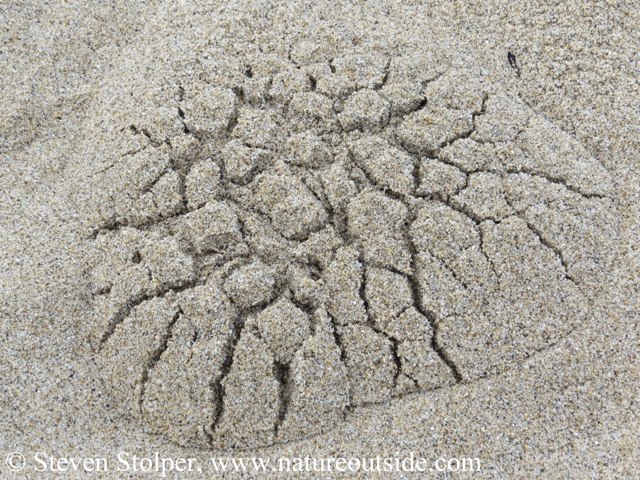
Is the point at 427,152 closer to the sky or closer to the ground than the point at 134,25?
closer to the ground

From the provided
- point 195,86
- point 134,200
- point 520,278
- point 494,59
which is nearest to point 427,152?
point 520,278

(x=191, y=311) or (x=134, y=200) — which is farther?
(x=134, y=200)

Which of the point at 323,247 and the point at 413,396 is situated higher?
the point at 323,247

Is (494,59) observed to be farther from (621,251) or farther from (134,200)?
(134,200)

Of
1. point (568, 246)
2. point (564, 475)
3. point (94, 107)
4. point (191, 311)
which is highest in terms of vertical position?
point (94, 107)
